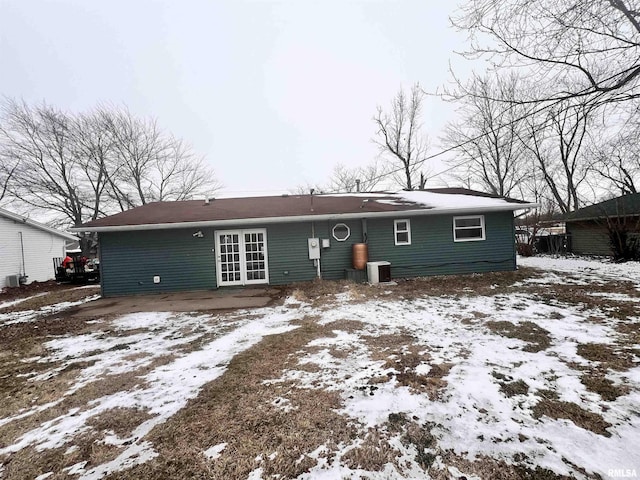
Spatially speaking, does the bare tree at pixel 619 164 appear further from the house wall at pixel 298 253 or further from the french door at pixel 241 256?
the french door at pixel 241 256

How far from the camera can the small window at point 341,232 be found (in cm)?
918

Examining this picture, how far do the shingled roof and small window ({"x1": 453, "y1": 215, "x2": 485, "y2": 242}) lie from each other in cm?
47

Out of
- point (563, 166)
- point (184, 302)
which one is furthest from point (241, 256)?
point (563, 166)

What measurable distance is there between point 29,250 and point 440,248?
18626 mm

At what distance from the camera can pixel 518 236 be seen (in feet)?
58.4

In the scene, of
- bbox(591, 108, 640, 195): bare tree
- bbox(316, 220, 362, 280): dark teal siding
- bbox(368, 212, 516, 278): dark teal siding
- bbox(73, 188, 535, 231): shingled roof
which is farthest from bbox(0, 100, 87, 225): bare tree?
bbox(591, 108, 640, 195): bare tree

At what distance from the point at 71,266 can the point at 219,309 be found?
1125 centimetres

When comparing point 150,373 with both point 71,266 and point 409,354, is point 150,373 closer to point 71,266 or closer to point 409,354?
point 409,354

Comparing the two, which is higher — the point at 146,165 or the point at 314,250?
the point at 146,165

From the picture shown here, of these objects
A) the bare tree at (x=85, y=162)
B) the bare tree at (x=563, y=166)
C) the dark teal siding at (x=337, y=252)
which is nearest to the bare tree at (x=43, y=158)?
the bare tree at (x=85, y=162)

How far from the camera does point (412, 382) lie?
2787 millimetres

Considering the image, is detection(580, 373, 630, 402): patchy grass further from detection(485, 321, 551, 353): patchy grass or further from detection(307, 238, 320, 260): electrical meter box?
detection(307, 238, 320, 260): electrical meter box

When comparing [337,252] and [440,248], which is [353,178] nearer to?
[440,248]

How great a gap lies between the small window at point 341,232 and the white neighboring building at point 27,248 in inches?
570
